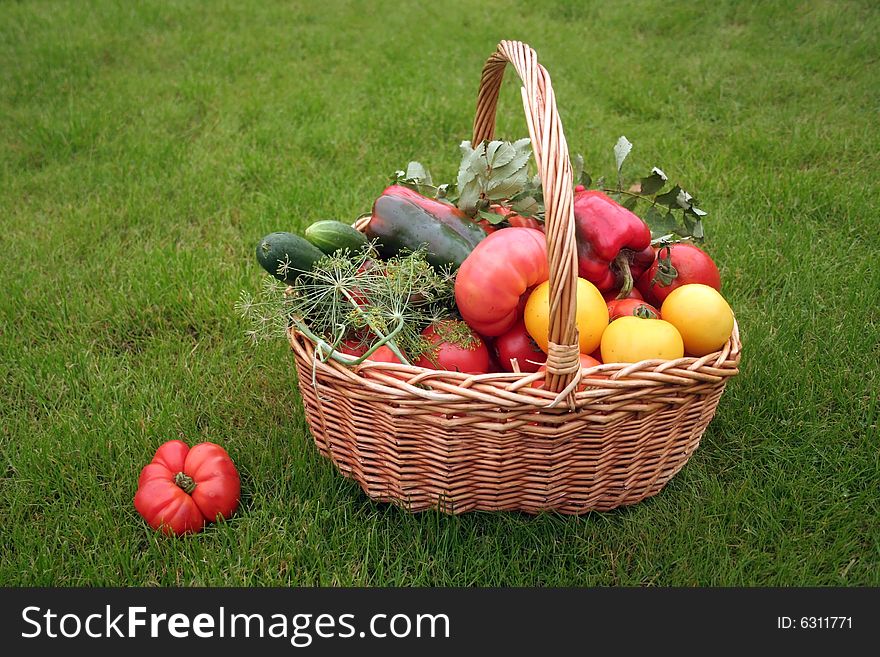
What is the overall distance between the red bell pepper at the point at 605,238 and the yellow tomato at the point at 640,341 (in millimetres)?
229

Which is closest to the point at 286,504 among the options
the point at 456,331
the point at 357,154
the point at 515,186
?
the point at 456,331

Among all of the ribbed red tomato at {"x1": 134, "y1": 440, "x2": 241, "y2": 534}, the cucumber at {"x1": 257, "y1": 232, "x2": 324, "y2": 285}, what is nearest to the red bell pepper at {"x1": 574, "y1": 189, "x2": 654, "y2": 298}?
the cucumber at {"x1": 257, "y1": 232, "x2": 324, "y2": 285}

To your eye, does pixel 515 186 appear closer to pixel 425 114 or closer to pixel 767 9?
pixel 425 114

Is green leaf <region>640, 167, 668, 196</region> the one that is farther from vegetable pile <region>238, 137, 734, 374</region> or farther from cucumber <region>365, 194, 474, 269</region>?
cucumber <region>365, 194, 474, 269</region>

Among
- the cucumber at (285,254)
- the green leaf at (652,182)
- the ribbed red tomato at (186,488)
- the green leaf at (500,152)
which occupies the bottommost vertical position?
the ribbed red tomato at (186,488)

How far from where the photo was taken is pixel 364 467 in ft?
6.67

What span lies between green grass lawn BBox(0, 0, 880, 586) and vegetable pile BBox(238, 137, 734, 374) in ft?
1.45

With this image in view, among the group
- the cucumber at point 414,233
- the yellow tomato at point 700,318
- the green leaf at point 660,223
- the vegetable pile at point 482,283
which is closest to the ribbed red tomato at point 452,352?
the vegetable pile at point 482,283

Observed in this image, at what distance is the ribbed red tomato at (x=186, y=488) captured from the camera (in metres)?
1.99

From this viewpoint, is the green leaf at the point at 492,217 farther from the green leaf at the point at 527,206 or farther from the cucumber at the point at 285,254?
the cucumber at the point at 285,254

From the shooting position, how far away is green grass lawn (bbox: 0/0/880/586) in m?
1.99

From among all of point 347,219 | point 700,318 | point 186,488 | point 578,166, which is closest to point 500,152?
point 578,166

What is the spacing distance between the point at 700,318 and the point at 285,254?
1018 mm

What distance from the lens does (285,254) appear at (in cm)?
200
